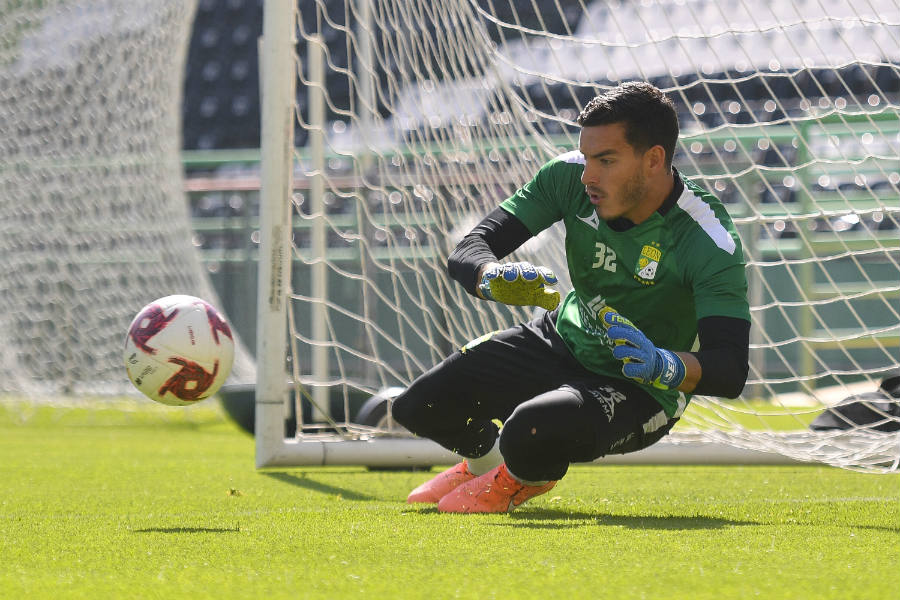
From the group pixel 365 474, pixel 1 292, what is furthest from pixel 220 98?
pixel 365 474

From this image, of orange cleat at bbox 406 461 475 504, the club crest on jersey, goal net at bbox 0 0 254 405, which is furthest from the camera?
goal net at bbox 0 0 254 405

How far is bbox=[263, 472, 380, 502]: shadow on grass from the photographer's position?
3371mm

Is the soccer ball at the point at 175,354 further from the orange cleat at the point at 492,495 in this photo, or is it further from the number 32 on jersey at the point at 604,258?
the number 32 on jersey at the point at 604,258

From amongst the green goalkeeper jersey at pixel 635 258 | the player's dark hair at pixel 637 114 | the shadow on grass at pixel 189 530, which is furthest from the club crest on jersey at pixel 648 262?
the shadow on grass at pixel 189 530

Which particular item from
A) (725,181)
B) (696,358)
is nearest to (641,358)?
(696,358)

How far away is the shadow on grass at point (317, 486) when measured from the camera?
337 centimetres

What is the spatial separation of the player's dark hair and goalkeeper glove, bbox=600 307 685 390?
497 millimetres

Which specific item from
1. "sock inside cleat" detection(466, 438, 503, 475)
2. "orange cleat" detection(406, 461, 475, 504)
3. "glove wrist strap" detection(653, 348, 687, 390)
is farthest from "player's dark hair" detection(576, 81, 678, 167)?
"orange cleat" detection(406, 461, 475, 504)

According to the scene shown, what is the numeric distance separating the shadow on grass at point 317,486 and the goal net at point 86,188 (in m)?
2.98

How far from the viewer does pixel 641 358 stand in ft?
7.76

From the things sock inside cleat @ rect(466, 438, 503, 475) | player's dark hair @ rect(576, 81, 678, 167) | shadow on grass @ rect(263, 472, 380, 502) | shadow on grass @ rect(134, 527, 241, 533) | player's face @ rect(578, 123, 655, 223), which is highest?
player's dark hair @ rect(576, 81, 678, 167)

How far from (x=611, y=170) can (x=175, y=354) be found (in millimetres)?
1195

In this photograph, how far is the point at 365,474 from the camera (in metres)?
4.23

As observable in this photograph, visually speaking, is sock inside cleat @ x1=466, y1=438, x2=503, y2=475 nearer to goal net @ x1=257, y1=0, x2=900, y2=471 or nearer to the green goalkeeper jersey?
the green goalkeeper jersey
